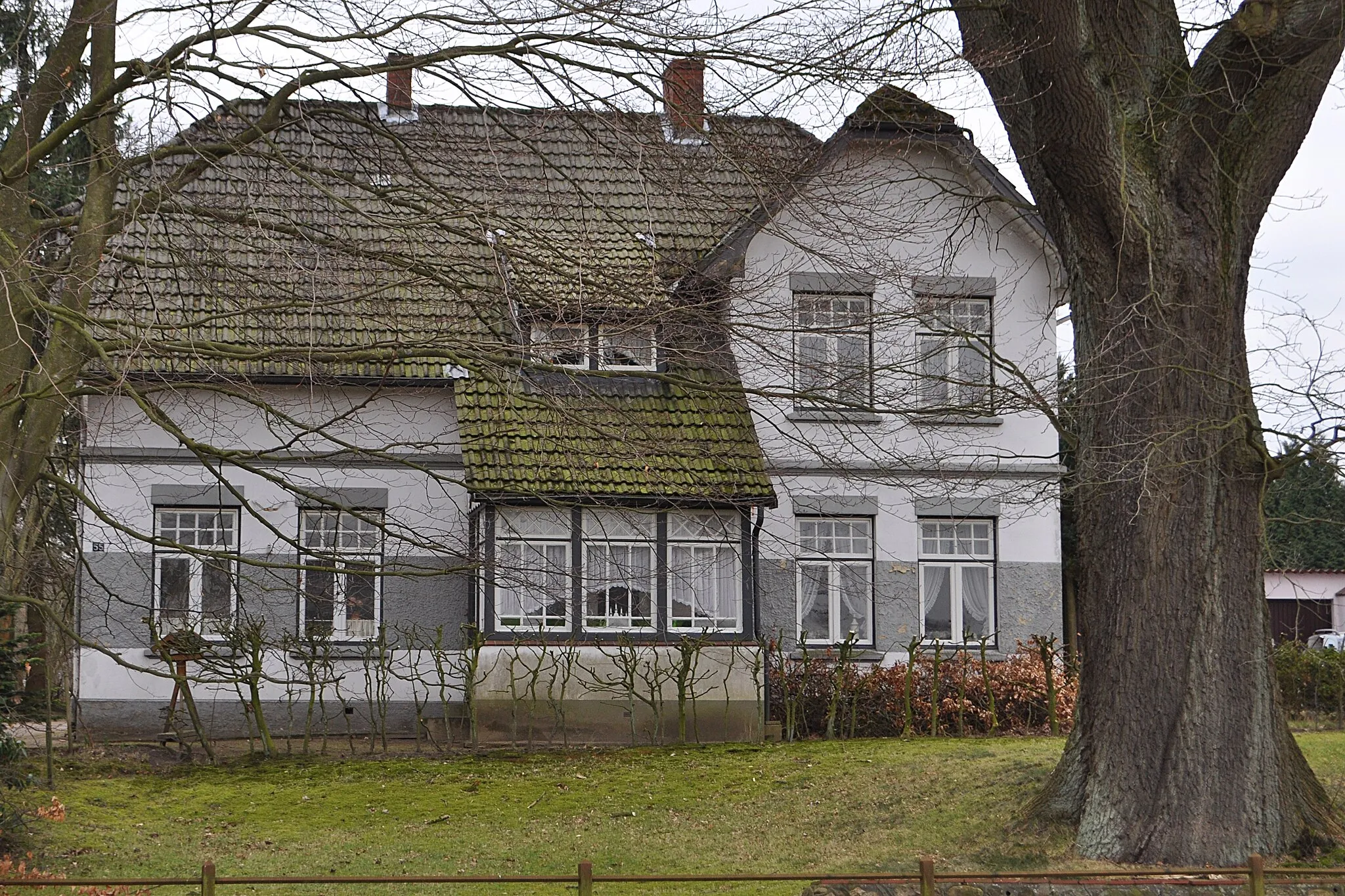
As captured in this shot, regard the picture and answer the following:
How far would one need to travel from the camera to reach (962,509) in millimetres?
18188

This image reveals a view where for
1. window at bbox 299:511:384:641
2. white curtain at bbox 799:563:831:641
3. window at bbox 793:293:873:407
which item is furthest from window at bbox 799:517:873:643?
window at bbox 793:293:873:407

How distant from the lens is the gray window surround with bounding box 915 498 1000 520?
17953 millimetres

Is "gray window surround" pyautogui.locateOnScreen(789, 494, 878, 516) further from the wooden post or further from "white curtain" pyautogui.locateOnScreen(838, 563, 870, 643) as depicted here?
the wooden post

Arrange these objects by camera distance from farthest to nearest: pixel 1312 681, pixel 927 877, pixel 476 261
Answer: pixel 1312 681 < pixel 476 261 < pixel 927 877

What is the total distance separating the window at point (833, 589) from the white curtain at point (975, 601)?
4.35 feet

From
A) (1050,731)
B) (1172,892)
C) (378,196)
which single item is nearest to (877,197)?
(378,196)

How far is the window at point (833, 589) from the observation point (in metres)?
18.1

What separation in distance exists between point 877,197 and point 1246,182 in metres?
2.72

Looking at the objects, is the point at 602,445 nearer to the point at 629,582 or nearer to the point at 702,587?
the point at 629,582

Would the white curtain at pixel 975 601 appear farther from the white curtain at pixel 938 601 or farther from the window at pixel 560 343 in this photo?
the window at pixel 560 343

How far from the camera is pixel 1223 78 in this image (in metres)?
9.30

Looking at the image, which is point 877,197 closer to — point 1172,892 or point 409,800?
point 1172,892

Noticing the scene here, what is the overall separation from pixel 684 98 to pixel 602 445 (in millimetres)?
2254

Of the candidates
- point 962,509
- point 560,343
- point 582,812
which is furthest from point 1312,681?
point 560,343
